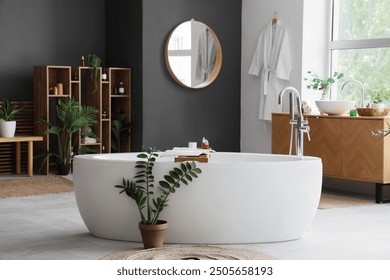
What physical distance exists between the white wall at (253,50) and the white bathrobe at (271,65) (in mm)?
84

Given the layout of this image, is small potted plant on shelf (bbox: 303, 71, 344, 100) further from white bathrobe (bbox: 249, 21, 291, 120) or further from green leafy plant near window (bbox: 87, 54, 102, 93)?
green leafy plant near window (bbox: 87, 54, 102, 93)

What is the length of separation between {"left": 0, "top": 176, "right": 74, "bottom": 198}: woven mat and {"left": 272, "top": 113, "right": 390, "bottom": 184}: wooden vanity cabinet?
2.53 meters

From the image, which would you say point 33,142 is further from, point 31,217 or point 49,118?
point 31,217

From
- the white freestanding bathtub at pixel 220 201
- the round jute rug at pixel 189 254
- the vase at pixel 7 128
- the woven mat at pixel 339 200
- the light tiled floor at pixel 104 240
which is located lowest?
the woven mat at pixel 339 200

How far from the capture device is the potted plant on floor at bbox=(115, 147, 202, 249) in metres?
4.81

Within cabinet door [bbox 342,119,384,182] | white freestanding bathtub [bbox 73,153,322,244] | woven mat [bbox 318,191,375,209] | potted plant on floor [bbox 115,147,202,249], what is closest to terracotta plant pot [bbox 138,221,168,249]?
potted plant on floor [bbox 115,147,202,249]

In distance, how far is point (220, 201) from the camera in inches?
195

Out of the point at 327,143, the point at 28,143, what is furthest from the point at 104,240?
the point at 28,143

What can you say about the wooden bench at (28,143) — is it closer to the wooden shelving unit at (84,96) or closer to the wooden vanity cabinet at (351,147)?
the wooden shelving unit at (84,96)

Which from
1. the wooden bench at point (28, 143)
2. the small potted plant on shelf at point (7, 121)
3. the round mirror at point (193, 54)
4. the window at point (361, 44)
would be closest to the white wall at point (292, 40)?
the window at point (361, 44)

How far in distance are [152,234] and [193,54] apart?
4.68m

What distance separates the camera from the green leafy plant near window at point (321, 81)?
7930mm
